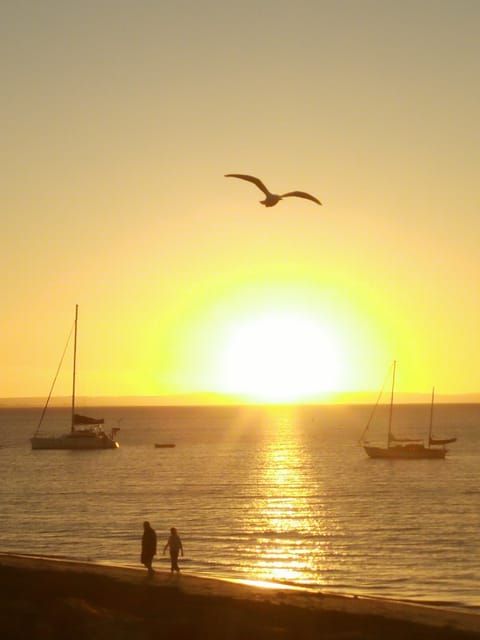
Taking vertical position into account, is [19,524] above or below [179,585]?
below

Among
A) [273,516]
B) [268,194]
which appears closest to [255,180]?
[268,194]

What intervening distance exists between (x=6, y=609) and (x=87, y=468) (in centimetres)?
9012

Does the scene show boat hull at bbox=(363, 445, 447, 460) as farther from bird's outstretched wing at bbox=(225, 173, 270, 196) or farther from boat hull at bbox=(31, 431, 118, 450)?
bird's outstretched wing at bbox=(225, 173, 270, 196)

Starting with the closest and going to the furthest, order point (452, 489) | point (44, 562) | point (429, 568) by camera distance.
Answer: point (44, 562) → point (429, 568) → point (452, 489)

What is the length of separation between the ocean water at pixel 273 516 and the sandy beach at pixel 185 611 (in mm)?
9684

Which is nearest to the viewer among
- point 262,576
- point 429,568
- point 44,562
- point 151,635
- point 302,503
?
point 151,635

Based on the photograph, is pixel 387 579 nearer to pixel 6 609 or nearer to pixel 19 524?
pixel 6 609

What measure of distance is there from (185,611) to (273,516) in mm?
42733

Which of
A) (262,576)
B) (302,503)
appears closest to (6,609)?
(262,576)

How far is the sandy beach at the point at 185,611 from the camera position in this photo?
23109 mm

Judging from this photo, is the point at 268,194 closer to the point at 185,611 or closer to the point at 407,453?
the point at 185,611

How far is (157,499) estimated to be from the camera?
79562mm

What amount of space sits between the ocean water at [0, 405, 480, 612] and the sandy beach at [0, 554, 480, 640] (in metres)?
9.68

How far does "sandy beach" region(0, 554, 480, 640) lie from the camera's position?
2311cm
